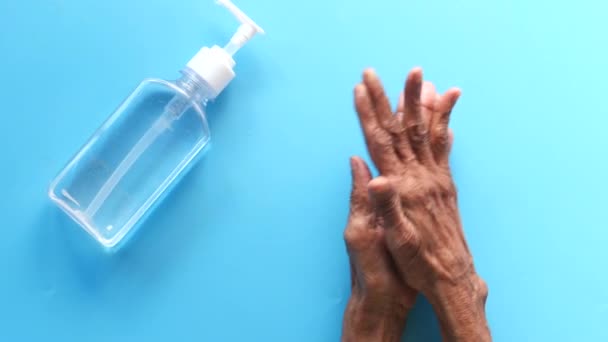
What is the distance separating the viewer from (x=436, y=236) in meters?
0.55

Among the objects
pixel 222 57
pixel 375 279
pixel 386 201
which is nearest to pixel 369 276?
pixel 375 279

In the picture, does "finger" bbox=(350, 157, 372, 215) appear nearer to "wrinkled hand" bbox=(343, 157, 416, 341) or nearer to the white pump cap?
"wrinkled hand" bbox=(343, 157, 416, 341)

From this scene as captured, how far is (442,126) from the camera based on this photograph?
57 centimetres

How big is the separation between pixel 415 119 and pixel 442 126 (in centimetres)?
5

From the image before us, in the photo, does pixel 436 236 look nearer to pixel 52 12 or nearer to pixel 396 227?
pixel 396 227

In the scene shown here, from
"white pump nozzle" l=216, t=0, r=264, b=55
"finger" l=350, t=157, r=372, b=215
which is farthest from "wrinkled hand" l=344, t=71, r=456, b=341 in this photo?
"white pump nozzle" l=216, t=0, r=264, b=55

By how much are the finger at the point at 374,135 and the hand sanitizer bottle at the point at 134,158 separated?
0.16 meters

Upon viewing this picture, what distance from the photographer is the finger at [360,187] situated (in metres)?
0.55

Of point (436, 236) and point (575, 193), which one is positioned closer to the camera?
point (436, 236)

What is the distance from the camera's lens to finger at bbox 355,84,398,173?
20.6 inches

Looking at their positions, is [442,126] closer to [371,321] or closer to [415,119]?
[415,119]

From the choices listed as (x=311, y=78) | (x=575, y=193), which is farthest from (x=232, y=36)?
(x=575, y=193)

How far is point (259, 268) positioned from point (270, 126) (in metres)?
0.18

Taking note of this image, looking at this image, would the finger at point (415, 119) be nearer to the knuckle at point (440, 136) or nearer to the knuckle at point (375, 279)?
the knuckle at point (440, 136)
